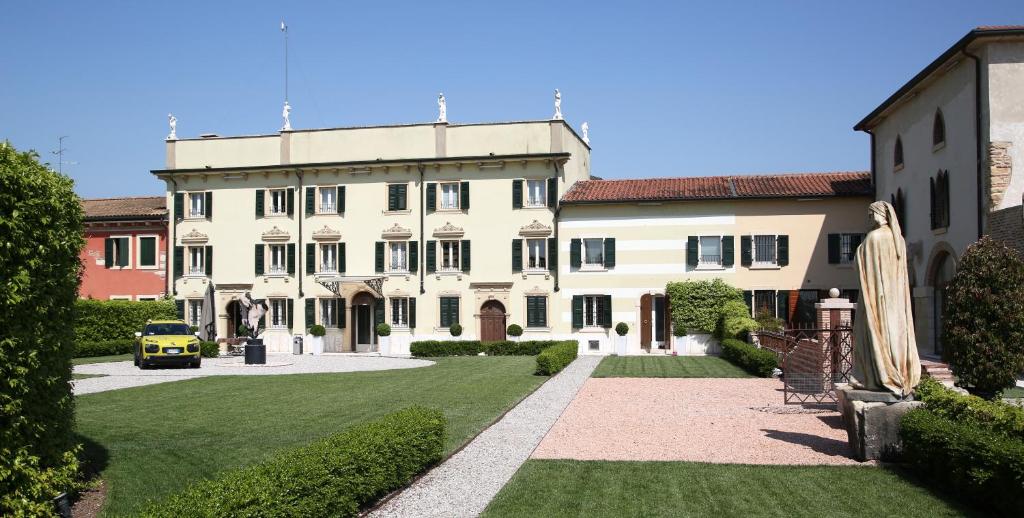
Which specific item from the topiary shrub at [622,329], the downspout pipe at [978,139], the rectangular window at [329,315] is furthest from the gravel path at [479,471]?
the rectangular window at [329,315]

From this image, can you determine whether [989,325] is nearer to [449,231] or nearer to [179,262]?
[449,231]

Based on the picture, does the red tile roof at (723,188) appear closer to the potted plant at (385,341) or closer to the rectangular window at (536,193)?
the rectangular window at (536,193)

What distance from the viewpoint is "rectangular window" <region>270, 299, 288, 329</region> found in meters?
38.9

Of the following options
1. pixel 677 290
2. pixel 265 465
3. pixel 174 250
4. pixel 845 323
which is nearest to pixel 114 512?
pixel 265 465

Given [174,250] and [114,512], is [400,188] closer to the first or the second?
[174,250]

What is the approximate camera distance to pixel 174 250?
132 ft

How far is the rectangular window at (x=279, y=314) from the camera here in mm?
38906

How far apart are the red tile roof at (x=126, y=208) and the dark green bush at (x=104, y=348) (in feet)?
24.4

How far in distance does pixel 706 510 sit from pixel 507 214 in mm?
29055

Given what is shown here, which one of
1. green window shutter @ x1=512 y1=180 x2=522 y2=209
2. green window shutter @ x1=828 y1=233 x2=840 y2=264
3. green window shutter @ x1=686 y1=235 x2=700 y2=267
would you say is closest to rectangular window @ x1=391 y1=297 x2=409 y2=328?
green window shutter @ x1=512 y1=180 x2=522 y2=209

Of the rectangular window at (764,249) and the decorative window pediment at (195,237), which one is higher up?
the decorative window pediment at (195,237)

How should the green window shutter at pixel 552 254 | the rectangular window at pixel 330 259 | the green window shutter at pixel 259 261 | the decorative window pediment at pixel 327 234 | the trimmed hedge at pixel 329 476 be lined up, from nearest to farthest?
the trimmed hedge at pixel 329 476 → the green window shutter at pixel 552 254 → the decorative window pediment at pixel 327 234 → the rectangular window at pixel 330 259 → the green window shutter at pixel 259 261

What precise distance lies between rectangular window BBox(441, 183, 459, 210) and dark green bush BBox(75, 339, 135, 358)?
1393 centimetres

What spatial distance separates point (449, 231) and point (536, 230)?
3.85 metres
